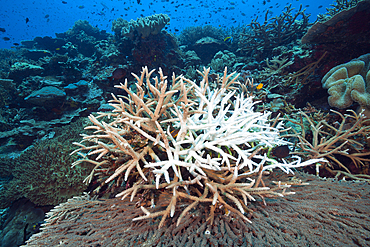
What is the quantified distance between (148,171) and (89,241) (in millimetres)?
695

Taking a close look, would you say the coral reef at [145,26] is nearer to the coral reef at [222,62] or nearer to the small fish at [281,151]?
the coral reef at [222,62]

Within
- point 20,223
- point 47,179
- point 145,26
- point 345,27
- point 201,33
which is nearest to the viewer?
point 47,179

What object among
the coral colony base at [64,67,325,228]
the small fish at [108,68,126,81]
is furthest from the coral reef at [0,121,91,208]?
the small fish at [108,68,126,81]

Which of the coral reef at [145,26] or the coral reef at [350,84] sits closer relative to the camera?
the coral reef at [350,84]

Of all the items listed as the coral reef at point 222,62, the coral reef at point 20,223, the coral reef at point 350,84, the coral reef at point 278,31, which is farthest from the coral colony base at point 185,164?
the coral reef at point 278,31

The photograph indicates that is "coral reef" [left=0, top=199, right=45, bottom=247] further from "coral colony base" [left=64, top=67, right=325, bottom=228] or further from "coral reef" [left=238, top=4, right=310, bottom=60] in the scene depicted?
"coral reef" [left=238, top=4, right=310, bottom=60]

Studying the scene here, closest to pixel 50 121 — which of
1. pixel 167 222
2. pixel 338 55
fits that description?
pixel 167 222

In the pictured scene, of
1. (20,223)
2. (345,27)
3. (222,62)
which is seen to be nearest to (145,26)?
(222,62)

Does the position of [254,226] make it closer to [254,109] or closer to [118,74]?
[254,109]

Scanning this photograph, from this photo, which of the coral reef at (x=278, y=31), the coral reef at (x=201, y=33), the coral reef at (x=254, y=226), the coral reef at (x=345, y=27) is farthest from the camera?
the coral reef at (x=201, y=33)

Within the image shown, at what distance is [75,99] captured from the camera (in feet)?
22.5

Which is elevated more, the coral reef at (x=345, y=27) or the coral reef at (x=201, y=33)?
the coral reef at (x=201, y=33)

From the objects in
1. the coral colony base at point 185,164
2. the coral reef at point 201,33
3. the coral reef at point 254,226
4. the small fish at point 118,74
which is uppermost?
the coral reef at point 201,33

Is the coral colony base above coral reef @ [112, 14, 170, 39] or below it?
below
